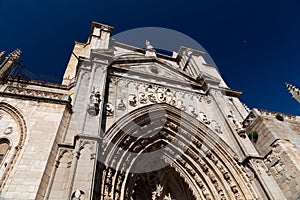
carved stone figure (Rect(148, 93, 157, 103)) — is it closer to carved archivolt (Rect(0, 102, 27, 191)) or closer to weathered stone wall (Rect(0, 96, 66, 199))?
weathered stone wall (Rect(0, 96, 66, 199))

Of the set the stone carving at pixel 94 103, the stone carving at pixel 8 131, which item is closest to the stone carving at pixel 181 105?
the stone carving at pixel 94 103

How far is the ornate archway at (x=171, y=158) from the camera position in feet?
25.6

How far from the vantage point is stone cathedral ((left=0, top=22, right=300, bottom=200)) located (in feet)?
19.3

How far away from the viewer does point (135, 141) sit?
836 cm

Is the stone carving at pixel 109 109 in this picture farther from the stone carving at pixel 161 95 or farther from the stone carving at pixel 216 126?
the stone carving at pixel 216 126

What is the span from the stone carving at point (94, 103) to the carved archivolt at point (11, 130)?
212 centimetres

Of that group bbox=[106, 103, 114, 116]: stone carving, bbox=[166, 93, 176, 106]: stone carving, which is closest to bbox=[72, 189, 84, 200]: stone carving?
bbox=[106, 103, 114, 116]: stone carving

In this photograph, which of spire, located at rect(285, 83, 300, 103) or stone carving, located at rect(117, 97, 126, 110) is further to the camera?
spire, located at rect(285, 83, 300, 103)

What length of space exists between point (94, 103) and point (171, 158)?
4317 millimetres

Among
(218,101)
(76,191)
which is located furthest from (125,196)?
(218,101)

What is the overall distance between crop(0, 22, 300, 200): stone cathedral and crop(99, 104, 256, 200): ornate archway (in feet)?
0.13

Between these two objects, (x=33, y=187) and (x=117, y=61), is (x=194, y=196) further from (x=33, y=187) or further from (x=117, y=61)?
(x=117, y=61)

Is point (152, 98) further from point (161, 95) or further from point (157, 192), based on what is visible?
point (157, 192)

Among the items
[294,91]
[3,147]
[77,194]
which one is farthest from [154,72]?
[294,91]
